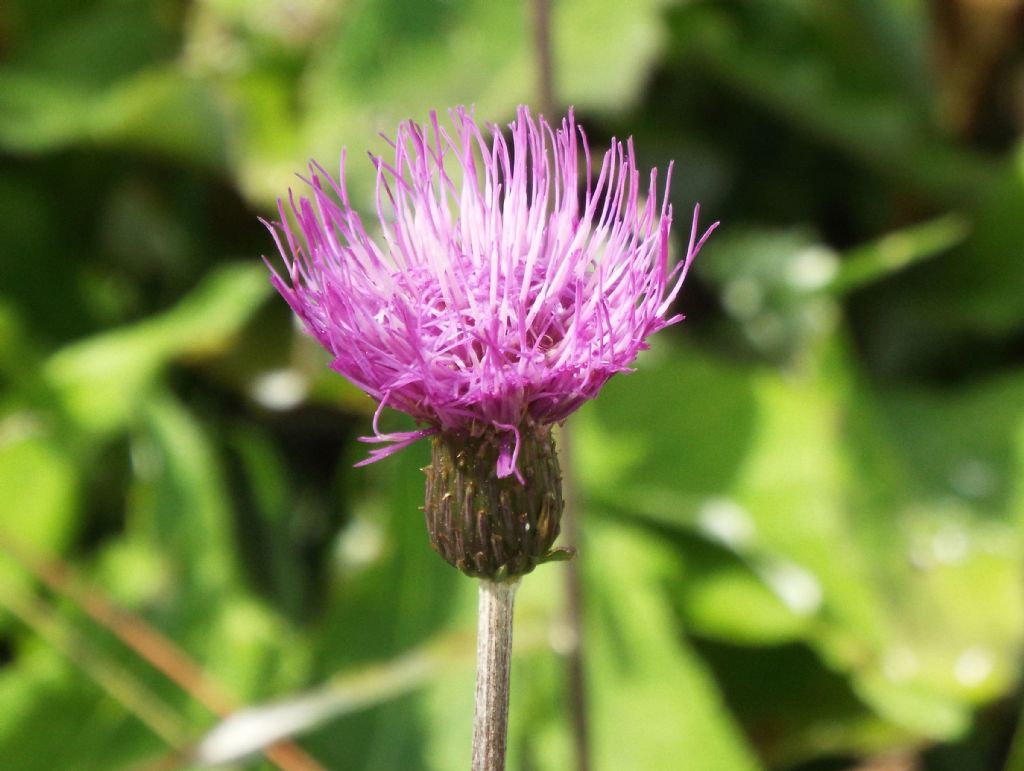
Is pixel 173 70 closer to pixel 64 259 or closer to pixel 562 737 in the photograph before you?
pixel 64 259

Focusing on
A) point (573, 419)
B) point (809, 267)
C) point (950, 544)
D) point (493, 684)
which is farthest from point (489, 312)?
point (809, 267)

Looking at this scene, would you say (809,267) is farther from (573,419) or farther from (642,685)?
(642,685)

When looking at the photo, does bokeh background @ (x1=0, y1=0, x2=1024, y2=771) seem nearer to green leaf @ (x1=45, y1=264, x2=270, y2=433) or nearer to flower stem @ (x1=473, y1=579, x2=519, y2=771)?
green leaf @ (x1=45, y1=264, x2=270, y2=433)

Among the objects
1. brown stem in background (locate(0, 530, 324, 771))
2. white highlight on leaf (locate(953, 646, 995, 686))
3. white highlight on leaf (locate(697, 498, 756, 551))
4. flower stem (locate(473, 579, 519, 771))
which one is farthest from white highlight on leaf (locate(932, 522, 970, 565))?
flower stem (locate(473, 579, 519, 771))

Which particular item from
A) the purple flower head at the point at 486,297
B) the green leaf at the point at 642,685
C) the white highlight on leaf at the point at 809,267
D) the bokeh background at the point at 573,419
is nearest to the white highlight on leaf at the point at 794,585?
the bokeh background at the point at 573,419

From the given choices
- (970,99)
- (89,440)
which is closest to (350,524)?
(89,440)

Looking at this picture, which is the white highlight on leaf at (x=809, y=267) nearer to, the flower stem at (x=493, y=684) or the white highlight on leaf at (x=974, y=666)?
the white highlight on leaf at (x=974, y=666)
